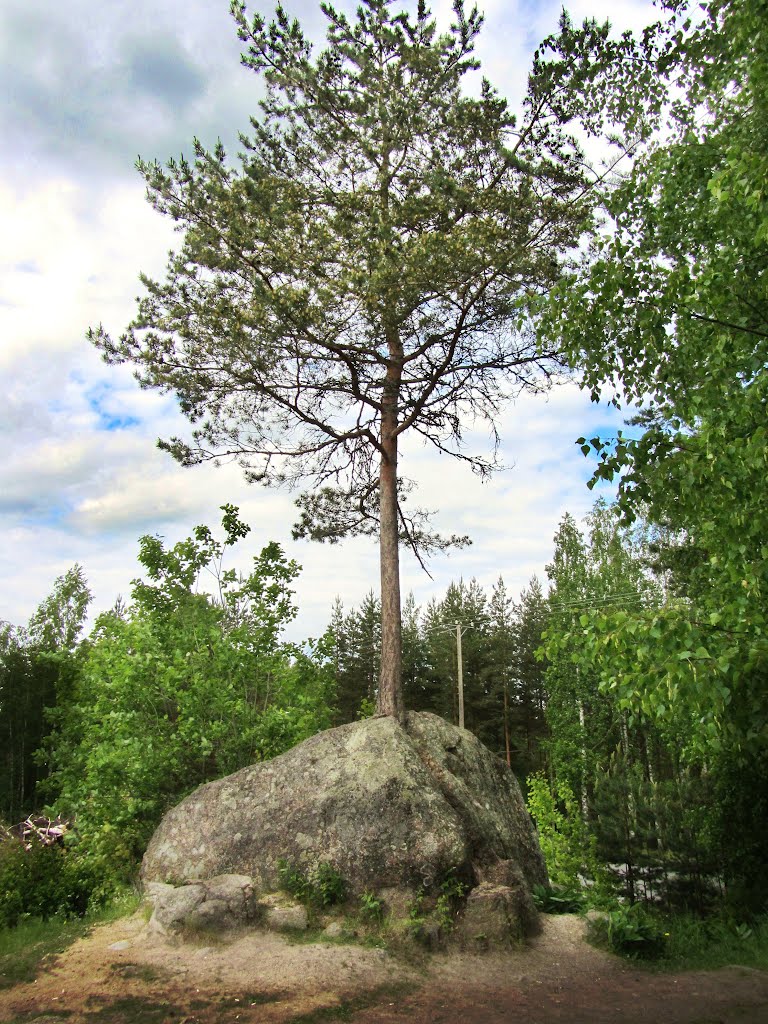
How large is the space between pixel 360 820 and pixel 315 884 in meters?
0.79

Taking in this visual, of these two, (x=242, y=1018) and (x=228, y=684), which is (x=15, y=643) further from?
(x=242, y=1018)

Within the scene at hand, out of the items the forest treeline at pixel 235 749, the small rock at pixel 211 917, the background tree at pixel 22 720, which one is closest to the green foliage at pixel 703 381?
the forest treeline at pixel 235 749

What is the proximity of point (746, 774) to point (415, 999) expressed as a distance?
216 inches

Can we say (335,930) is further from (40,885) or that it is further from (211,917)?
(40,885)

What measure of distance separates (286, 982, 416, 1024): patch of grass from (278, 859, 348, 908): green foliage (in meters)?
1.48

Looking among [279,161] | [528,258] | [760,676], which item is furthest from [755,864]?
[279,161]

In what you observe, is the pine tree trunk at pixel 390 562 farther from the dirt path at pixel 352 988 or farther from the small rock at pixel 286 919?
the dirt path at pixel 352 988

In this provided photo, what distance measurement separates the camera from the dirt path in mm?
5949

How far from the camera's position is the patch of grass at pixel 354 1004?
5.82 meters

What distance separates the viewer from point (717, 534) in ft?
22.9

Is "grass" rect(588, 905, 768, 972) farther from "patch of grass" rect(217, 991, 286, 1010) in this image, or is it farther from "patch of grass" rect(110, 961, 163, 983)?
"patch of grass" rect(110, 961, 163, 983)

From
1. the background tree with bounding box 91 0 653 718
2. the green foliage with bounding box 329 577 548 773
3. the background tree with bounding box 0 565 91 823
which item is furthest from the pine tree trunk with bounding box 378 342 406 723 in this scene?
the green foliage with bounding box 329 577 548 773

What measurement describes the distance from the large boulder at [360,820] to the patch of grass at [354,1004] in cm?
138

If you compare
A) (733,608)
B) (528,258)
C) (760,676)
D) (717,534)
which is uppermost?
(528,258)
